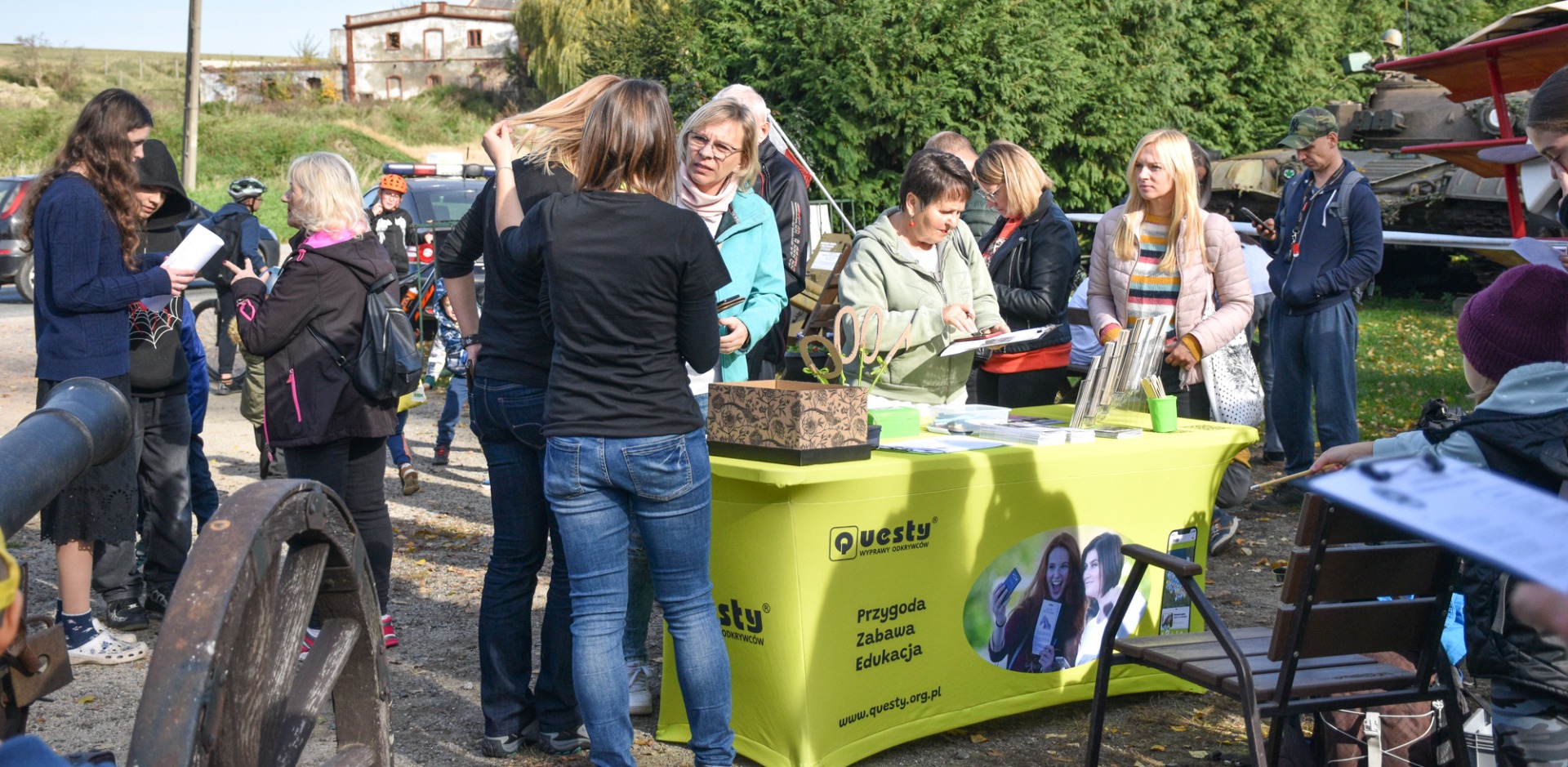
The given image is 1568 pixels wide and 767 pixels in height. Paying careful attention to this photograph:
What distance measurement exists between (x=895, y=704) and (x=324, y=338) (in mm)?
2136

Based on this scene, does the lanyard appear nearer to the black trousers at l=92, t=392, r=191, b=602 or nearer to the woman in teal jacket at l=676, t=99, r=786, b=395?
the woman in teal jacket at l=676, t=99, r=786, b=395

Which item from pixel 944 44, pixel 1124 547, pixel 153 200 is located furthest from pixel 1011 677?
pixel 944 44

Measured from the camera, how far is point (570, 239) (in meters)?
2.90

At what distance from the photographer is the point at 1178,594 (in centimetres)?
427

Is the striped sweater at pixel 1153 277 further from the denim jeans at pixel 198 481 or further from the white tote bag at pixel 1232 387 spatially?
the denim jeans at pixel 198 481

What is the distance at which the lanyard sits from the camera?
20.8ft

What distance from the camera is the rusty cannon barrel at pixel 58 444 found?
1.88 meters

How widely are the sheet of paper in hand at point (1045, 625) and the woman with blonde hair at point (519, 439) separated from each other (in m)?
1.40

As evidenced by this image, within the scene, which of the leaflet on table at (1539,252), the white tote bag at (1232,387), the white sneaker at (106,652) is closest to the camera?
the leaflet on table at (1539,252)

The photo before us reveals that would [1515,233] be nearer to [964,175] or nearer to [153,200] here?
[964,175]

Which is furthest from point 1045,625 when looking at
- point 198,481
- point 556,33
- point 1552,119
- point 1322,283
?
point 556,33

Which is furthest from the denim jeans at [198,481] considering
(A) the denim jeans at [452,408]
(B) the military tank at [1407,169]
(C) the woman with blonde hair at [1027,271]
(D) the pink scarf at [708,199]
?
(B) the military tank at [1407,169]

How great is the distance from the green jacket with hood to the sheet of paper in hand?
0.90 m

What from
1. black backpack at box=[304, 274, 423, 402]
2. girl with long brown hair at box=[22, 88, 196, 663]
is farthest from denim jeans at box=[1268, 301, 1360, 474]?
girl with long brown hair at box=[22, 88, 196, 663]
